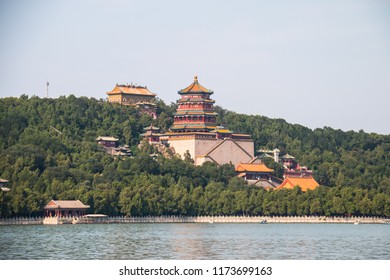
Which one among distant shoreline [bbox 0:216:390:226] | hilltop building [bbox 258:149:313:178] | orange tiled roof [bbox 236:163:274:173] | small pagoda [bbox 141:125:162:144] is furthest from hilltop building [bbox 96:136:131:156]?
distant shoreline [bbox 0:216:390:226]

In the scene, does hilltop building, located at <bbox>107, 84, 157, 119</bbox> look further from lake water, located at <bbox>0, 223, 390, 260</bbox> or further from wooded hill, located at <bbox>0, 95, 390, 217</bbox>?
lake water, located at <bbox>0, 223, 390, 260</bbox>

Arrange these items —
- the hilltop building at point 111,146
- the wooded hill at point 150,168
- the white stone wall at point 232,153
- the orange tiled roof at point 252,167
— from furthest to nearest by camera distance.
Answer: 1. the hilltop building at point 111,146
2. the white stone wall at point 232,153
3. the orange tiled roof at point 252,167
4. the wooded hill at point 150,168

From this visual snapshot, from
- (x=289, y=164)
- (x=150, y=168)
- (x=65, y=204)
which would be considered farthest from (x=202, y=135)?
A: (x=65, y=204)

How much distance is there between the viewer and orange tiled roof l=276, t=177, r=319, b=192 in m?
130

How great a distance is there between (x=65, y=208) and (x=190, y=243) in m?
34.0

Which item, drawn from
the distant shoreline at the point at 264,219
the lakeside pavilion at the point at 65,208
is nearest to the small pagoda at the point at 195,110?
the distant shoreline at the point at 264,219

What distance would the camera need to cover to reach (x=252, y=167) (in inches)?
5340

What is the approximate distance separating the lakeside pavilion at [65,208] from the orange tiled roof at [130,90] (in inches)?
1901

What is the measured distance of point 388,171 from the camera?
14400cm

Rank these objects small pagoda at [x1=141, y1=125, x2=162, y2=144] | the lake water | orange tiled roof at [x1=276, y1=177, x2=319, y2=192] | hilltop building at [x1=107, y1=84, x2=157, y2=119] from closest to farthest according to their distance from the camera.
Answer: the lake water < orange tiled roof at [x1=276, y1=177, x2=319, y2=192] < small pagoda at [x1=141, y1=125, x2=162, y2=144] < hilltop building at [x1=107, y1=84, x2=157, y2=119]

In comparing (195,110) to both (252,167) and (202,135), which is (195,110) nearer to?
(202,135)

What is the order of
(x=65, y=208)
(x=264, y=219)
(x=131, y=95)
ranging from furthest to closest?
(x=131, y=95) < (x=264, y=219) < (x=65, y=208)

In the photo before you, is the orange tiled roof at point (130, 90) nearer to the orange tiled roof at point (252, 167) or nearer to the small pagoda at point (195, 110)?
the small pagoda at point (195, 110)

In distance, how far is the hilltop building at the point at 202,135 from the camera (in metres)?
137
